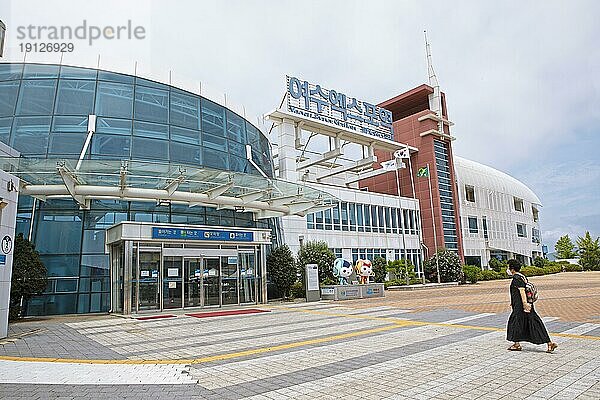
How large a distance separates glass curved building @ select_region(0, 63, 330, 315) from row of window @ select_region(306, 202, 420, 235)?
36.4 ft

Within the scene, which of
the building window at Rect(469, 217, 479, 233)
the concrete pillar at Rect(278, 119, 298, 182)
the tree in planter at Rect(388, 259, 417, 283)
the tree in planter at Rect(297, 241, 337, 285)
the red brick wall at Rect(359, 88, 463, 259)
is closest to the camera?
the tree in planter at Rect(297, 241, 337, 285)

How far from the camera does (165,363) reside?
7.78 metres

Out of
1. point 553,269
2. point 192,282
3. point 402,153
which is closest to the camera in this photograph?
point 192,282

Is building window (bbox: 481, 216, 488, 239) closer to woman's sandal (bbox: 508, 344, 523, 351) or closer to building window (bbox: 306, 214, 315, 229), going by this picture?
building window (bbox: 306, 214, 315, 229)

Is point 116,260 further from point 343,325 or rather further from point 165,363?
point 165,363

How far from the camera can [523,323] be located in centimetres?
798

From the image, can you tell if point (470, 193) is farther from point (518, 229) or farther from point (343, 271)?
point (343, 271)

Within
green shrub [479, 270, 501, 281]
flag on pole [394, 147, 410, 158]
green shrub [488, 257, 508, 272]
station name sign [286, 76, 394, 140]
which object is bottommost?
green shrub [479, 270, 501, 281]

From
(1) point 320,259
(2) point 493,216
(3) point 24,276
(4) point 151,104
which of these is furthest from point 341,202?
(2) point 493,216

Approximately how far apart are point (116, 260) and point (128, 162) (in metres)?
4.65

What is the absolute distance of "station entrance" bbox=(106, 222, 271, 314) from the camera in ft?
56.0

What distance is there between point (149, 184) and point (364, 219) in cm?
2284

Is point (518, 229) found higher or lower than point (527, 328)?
higher

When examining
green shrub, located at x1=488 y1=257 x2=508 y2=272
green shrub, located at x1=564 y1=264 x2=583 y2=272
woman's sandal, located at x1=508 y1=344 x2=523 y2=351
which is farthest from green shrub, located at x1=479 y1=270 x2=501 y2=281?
woman's sandal, located at x1=508 y1=344 x2=523 y2=351
